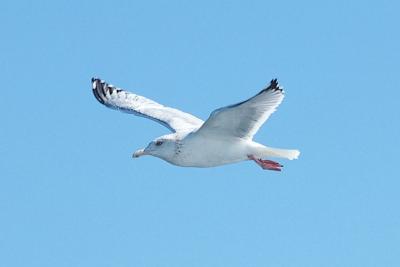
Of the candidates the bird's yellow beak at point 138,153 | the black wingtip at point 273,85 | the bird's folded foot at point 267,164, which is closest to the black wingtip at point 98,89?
the bird's yellow beak at point 138,153

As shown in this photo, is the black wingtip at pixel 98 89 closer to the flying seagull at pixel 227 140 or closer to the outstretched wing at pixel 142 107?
the outstretched wing at pixel 142 107

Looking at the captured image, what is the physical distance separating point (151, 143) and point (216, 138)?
5.46 ft

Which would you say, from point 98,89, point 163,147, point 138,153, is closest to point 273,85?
point 163,147

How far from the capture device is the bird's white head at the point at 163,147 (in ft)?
60.2

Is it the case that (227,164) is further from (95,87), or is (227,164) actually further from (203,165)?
(95,87)

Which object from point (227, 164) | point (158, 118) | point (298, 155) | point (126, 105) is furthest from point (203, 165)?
point (126, 105)

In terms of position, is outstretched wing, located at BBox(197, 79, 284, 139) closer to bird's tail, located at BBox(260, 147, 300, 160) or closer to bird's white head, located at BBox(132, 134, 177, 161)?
bird's tail, located at BBox(260, 147, 300, 160)

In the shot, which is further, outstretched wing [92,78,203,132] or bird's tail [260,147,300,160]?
outstretched wing [92,78,203,132]

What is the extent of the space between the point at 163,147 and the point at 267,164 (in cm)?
198

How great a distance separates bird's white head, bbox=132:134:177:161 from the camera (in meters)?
18.4

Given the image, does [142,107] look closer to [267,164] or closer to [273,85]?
[267,164]

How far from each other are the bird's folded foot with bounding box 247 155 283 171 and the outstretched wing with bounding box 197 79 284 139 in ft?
1.73

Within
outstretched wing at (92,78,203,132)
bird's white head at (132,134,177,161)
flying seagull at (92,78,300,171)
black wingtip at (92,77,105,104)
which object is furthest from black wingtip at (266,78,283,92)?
black wingtip at (92,77,105,104)

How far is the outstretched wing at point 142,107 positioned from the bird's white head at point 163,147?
3.09 feet
